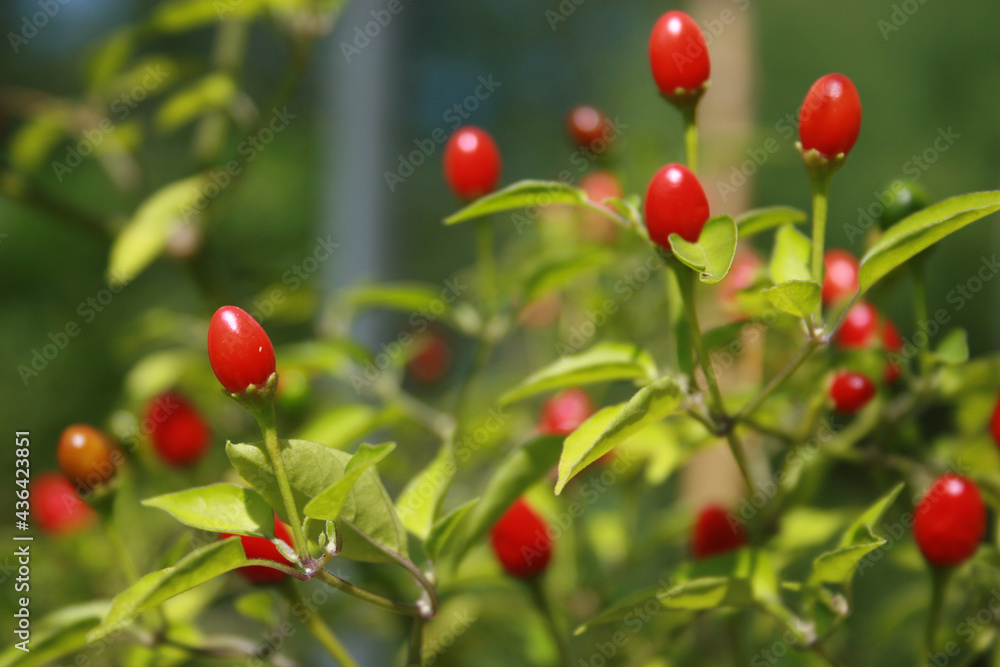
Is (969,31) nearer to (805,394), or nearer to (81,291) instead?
(81,291)

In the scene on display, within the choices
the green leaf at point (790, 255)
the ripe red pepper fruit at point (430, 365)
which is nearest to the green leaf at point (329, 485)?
the green leaf at point (790, 255)

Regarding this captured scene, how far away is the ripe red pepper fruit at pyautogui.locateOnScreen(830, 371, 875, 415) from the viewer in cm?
50

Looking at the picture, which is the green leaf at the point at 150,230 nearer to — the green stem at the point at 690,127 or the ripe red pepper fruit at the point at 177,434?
the ripe red pepper fruit at the point at 177,434

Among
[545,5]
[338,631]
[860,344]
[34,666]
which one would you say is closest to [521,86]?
[545,5]

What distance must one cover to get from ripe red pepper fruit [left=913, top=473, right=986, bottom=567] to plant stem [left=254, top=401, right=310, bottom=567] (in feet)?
1.04

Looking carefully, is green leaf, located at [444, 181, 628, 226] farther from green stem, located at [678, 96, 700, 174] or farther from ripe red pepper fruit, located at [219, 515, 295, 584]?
ripe red pepper fruit, located at [219, 515, 295, 584]

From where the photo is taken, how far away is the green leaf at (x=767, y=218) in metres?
0.43

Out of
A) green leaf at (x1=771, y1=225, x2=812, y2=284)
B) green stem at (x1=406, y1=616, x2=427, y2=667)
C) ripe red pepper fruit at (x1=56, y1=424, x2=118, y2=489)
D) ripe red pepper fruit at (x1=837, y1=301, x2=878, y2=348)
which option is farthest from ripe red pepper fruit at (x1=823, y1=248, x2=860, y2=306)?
ripe red pepper fruit at (x1=56, y1=424, x2=118, y2=489)

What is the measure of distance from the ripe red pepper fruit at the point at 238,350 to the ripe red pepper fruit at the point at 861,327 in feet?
1.27

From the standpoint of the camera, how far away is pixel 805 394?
22.4 inches

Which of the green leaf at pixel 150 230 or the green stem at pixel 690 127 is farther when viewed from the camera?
the green leaf at pixel 150 230

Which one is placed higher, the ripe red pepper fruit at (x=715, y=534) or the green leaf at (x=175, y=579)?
the green leaf at (x=175, y=579)

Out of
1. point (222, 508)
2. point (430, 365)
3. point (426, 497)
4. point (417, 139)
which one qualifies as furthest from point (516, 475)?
point (417, 139)

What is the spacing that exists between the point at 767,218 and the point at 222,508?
0.99ft
